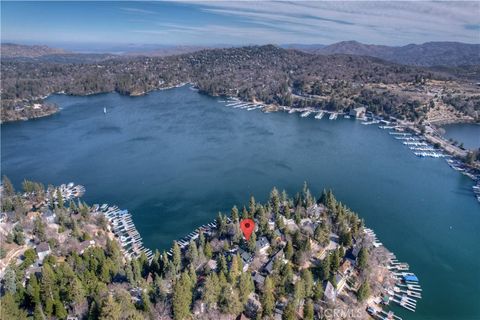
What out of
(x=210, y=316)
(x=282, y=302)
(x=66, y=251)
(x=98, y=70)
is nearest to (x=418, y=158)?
(x=282, y=302)

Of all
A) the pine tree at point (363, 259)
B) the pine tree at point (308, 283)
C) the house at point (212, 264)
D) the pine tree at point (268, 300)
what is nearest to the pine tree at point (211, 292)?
the pine tree at point (268, 300)

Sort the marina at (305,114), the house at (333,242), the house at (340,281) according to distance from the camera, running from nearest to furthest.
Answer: the house at (340,281) < the house at (333,242) < the marina at (305,114)

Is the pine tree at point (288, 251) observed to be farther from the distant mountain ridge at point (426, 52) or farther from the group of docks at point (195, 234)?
the distant mountain ridge at point (426, 52)

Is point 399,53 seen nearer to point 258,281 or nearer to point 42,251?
point 258,281

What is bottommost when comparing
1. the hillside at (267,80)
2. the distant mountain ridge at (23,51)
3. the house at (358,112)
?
the house at (358,112)

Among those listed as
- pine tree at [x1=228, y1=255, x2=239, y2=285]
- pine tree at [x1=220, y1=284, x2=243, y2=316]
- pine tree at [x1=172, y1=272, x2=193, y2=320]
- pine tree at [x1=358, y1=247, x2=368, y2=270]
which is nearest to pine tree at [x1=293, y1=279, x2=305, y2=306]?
pine tree at [x1=220, y1=284, x2=243, y2=316]

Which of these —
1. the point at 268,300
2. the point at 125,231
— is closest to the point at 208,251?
the point at 268,300
